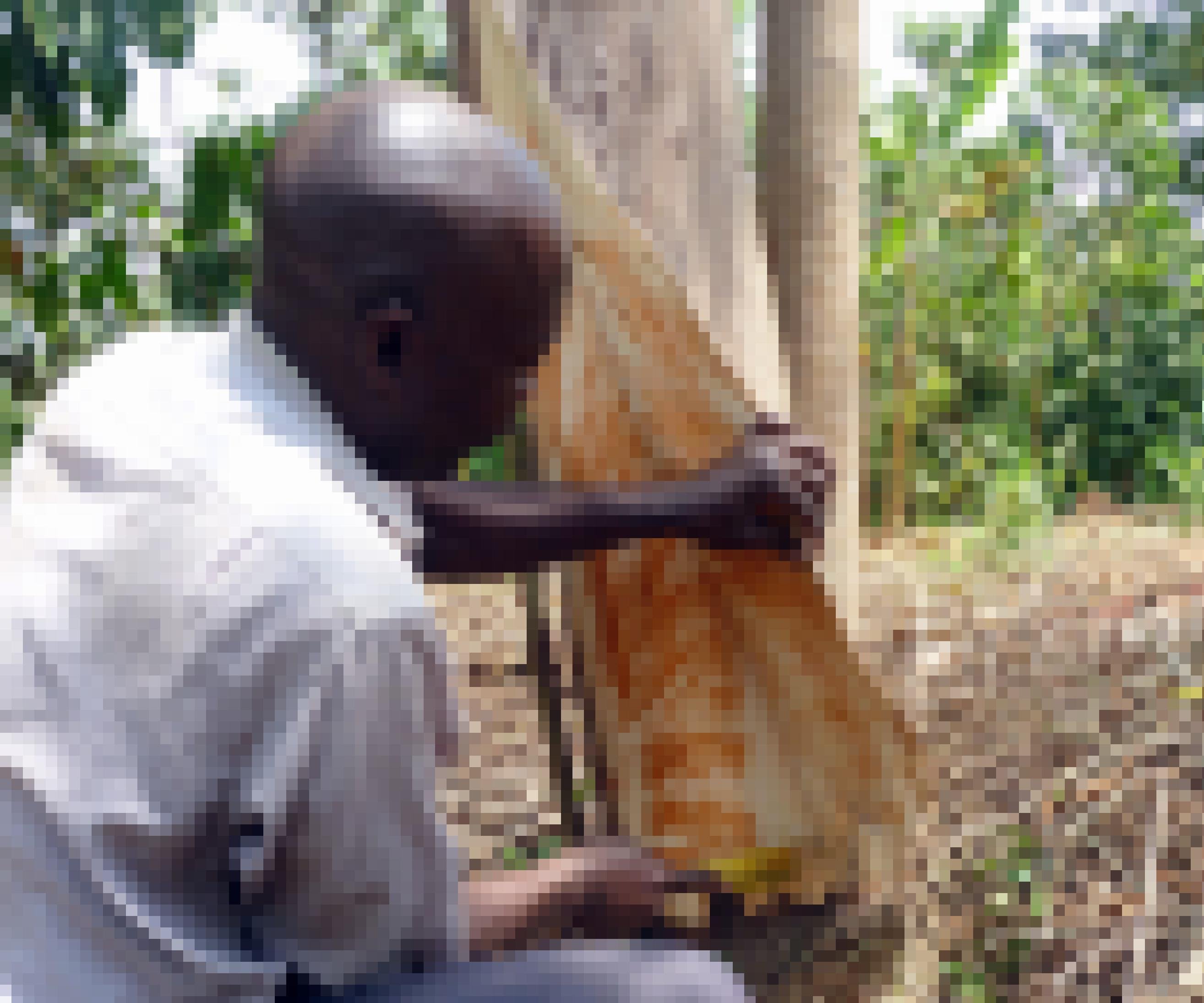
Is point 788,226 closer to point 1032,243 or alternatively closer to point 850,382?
point 850,382

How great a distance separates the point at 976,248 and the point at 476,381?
304 inches

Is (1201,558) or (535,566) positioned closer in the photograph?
(535,566)

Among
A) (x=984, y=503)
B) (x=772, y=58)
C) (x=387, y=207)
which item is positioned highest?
(x=772, y=58)

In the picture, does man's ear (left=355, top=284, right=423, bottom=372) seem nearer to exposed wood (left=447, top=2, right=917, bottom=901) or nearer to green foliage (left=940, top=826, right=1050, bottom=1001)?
exposed wood (left=447, top=2, right=917, bottom=901)

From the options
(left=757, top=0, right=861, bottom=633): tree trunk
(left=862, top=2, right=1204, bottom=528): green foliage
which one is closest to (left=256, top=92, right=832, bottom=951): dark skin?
(left=757, top=0, right=861, bottom=633): tree trunk

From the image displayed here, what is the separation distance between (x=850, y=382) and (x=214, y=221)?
5396 millimetres

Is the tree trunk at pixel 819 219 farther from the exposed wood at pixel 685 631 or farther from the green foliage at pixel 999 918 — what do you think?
the green foliage at pixel 999 918

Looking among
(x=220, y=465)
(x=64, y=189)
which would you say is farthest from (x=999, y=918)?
(x=64, y=189)

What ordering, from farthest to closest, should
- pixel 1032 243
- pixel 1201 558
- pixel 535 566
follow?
1. pixel 1032 243
2. pixel 1201 558
3. pixel 535 566

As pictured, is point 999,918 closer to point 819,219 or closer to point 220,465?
point 819,219

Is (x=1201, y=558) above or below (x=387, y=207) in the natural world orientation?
below

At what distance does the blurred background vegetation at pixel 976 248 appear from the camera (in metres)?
5.17

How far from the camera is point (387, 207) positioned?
837 mm

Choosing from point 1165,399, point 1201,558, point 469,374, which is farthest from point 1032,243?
point 469,374
